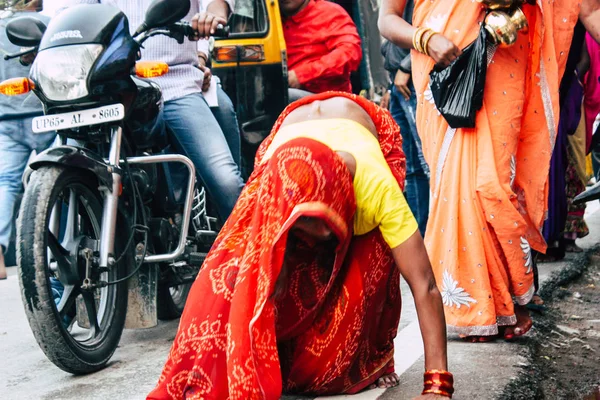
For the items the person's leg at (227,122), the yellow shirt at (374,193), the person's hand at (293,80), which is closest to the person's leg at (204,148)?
the person's leg at (227,122)

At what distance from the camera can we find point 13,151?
19.0 ft

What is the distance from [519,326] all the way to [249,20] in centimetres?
305

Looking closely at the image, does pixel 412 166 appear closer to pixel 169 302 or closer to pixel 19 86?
pixel 169 302

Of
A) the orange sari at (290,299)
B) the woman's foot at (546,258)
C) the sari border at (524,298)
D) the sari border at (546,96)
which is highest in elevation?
the sari border at (546,96)

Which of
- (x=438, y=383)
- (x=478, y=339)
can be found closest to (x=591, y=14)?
(x=478, y=339)

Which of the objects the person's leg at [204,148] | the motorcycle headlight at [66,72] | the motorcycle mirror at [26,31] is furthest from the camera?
the person's leg at [204,148]

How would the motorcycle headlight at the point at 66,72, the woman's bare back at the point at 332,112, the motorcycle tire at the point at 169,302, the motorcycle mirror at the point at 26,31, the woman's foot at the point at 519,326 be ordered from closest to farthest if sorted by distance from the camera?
the woman's bare back at the point at 332,112 < the motorcycle headlight at the point at 66,72 < the woman's foot at the point at 519,326 < the motorcycle mirror at the point at 26,31 < the motorcycle tire at the point at 169,302

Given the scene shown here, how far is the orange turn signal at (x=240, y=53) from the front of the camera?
5.71m

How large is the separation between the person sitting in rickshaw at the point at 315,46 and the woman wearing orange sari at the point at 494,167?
2.52 m

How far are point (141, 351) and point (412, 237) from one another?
159 centimetres

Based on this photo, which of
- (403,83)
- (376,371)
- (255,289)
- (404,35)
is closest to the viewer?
Result: (255,289)

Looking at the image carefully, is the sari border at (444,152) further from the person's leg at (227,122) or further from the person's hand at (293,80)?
the person's hand at (293,80)

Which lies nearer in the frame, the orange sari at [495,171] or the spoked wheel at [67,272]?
the spoked wheel at [67,272]

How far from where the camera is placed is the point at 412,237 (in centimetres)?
250
